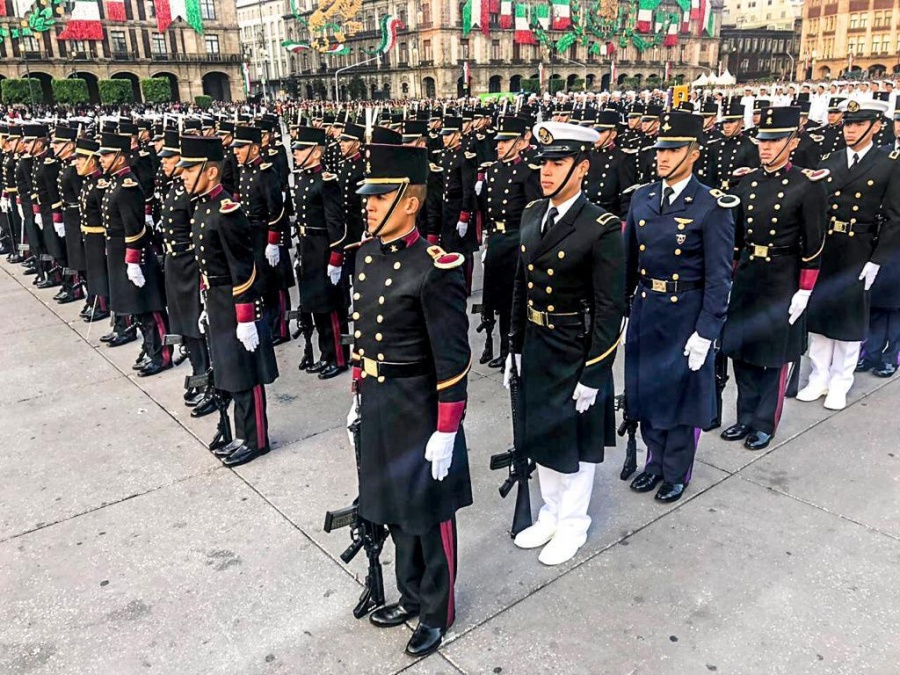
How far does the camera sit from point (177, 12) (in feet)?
190

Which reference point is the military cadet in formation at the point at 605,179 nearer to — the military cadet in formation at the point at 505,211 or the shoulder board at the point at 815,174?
the military cadet in formation at the point at 505,211

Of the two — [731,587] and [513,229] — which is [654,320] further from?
[513,229]

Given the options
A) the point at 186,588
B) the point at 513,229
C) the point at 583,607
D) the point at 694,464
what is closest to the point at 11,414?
the point at 186,588

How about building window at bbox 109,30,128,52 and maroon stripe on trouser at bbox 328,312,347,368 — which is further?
building window at bbox 109,30,128,52

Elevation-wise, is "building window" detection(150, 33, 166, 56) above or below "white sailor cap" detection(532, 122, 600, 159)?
above

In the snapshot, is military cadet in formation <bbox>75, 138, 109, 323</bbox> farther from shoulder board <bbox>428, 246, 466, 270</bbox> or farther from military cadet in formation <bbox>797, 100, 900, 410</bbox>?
military cadet in formation <bbox>797, 100, 900, 410</bbox>

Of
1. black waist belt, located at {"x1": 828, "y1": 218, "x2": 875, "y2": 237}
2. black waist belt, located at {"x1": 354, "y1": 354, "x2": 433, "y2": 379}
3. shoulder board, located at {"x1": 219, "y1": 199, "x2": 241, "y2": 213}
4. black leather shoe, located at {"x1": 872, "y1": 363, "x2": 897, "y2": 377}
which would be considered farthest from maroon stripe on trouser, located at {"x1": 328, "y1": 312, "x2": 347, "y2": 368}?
black leather shoe, located at {"x1": 872, "y1": 363, "x2": 897, "y2": 377}

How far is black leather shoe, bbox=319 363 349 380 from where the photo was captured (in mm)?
6656

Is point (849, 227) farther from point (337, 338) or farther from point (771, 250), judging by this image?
point (337, 338)

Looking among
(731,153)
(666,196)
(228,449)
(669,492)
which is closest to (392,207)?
(666,196)

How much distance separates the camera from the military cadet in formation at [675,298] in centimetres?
390

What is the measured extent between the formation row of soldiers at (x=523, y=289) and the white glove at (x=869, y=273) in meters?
0.02

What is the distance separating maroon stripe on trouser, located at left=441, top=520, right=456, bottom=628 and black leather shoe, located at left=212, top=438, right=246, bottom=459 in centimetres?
242

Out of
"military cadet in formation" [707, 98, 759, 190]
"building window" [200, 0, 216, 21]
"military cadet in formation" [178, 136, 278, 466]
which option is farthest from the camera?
"building window" [200, 0, 216, 21]
